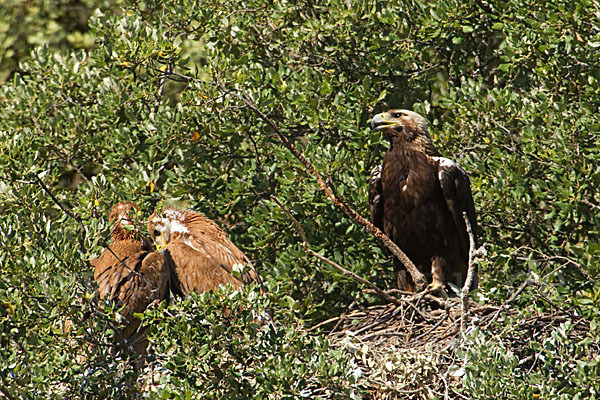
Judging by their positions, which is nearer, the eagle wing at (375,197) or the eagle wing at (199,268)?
the eagle wing at (199,268)

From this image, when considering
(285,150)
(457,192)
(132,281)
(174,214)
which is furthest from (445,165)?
(132,281)

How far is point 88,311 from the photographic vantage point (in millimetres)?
3809

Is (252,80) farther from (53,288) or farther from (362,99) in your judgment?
(53,288)

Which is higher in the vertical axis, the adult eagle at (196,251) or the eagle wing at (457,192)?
the eagle wing at (457,192)

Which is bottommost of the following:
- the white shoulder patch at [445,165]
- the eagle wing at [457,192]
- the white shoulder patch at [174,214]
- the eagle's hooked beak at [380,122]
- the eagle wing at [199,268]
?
the eagle wing at [199,268]

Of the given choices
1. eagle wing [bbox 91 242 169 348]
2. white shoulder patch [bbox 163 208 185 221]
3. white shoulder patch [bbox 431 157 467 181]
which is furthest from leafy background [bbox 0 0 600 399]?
eagle wing [bbox 91 242 169 348]

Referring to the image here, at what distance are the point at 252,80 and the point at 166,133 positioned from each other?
65 cm

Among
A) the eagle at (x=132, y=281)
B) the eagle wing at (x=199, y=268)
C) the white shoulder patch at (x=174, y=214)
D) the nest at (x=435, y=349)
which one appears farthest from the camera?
the white shoulder patch at (x=174, y=214)

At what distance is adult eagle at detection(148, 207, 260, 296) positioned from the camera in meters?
4.95

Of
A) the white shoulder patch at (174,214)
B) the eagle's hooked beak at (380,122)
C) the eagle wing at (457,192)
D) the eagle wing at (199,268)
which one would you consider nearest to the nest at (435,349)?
the eagle wing at (457,192)

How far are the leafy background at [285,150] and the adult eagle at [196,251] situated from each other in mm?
155

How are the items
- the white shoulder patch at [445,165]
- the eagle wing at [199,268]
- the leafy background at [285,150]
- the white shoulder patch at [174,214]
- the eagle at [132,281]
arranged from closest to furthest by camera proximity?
the leafy background at [285,150] < the eagle at [132,281] < the eagle wing at [199,268] < the white shoulder patch at [445,165] < the white shoulder patch at [174,214]

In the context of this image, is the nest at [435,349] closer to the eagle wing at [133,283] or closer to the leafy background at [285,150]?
the leafy background at [285,150]

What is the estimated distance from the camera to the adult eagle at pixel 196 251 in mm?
4945
